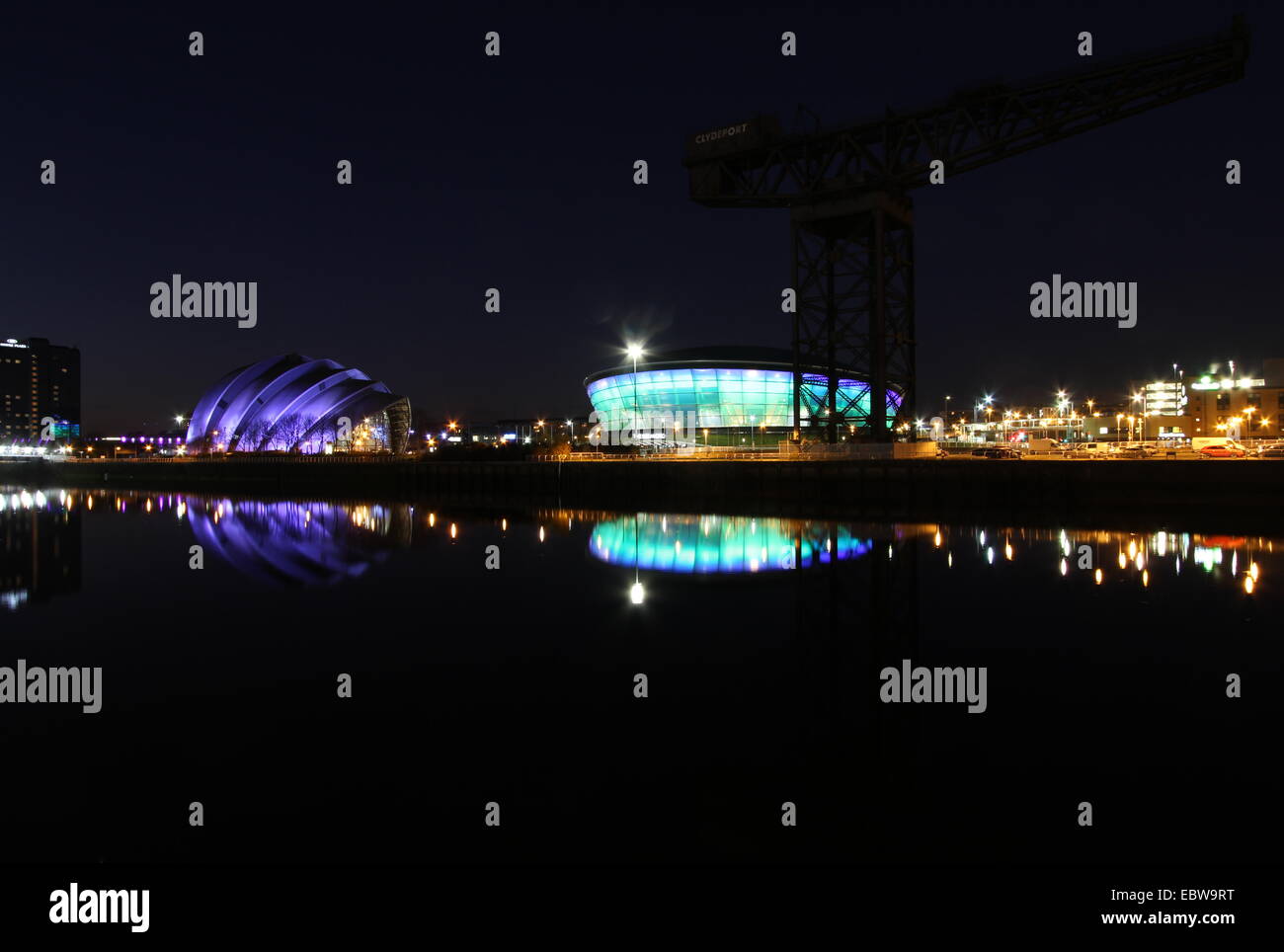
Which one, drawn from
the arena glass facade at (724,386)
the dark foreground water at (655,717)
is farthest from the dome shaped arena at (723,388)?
the dark foreground water at (655,717)

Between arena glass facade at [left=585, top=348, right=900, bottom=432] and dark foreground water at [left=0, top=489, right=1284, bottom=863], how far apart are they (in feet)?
171

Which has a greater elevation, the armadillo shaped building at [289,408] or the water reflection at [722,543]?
the armadillo shaped building at [289,408]

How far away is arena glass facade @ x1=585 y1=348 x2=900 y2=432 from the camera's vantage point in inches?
2724

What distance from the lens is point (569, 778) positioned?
652cm

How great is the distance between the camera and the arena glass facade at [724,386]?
69.2 meters

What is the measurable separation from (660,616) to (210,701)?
272 inches

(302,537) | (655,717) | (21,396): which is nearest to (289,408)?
(302,537)

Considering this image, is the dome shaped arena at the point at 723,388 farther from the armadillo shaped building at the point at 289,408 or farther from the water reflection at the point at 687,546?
the water reflection at the point at 687,546

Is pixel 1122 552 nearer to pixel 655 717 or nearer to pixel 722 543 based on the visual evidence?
pixel 722 543

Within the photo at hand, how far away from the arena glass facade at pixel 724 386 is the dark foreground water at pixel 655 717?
52.3 metres

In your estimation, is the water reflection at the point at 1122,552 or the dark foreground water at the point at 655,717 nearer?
the dark foreground water at the point at 655,717

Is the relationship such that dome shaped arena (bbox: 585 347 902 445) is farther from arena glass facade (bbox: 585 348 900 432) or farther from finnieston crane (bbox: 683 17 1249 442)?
finnieston crane (bbox: 683 17 1249 442)

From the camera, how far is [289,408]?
80.7 metres
